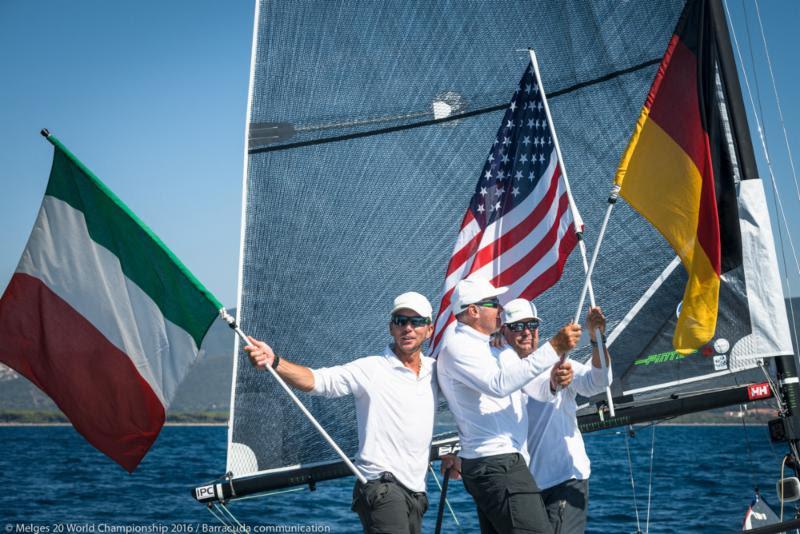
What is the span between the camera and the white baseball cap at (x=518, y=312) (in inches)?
181

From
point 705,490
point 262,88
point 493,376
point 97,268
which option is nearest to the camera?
point 493,376

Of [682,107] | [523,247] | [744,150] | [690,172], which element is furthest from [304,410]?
[744,150]

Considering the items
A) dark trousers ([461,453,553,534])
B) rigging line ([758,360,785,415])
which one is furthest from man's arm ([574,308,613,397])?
rigging line ([758,360,785,415])

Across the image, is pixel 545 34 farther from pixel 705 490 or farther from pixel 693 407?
pixel 705 490

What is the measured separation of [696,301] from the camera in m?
5.16

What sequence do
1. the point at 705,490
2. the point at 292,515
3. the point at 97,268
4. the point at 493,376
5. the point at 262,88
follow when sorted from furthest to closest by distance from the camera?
the point at 705,490 < the point at 292,515 < the point at 262,88 < the point at 97,268 < the point at 493,376

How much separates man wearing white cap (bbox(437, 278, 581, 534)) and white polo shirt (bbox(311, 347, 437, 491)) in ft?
0.57

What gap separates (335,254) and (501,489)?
8.69 feet

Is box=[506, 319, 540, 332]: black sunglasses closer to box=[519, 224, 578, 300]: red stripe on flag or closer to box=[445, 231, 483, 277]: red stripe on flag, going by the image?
box=[519, 224, 578, 300]: red stripe on flag

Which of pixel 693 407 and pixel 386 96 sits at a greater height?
pixel 386 96

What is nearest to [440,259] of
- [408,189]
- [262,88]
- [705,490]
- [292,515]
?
[408,189]

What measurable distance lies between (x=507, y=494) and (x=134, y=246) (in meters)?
2.32

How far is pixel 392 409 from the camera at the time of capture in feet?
13.6

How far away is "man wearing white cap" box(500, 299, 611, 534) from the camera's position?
461 centimetres
